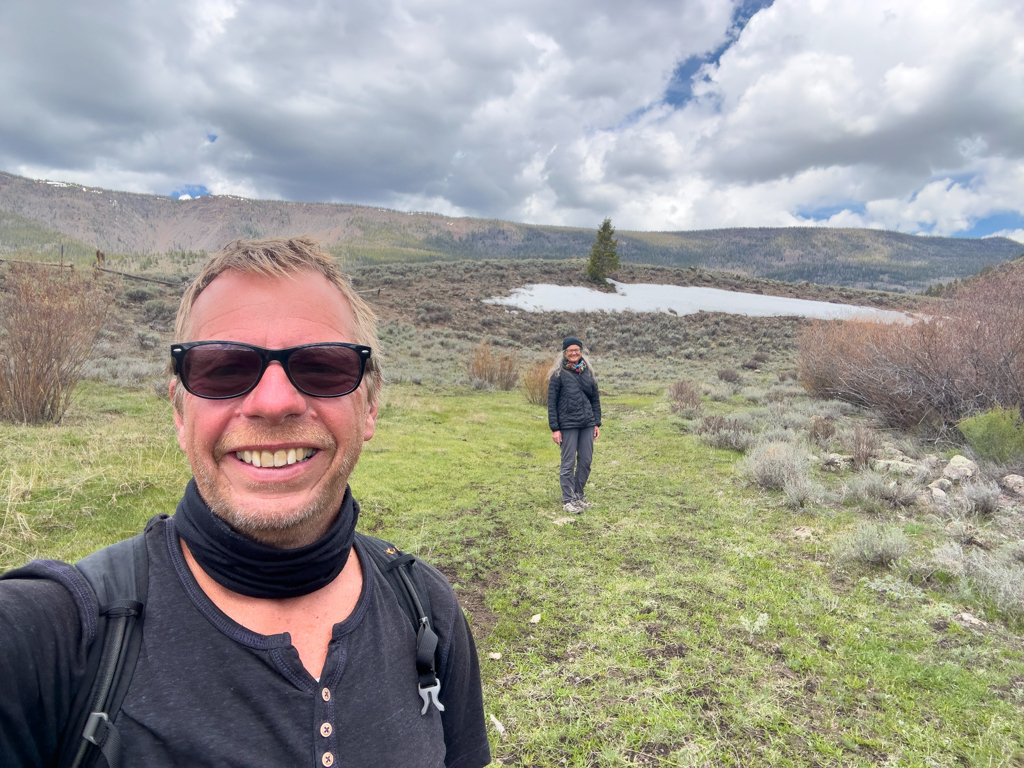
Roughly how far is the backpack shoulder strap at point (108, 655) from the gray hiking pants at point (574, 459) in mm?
5294

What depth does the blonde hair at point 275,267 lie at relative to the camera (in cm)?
111

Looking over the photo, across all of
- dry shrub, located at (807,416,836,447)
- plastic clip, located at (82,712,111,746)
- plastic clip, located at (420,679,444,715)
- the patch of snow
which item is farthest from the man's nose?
the patch of snow

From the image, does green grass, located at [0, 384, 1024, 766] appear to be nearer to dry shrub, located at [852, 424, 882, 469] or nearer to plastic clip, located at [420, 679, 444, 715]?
dry shrub, located at [852, 424, 882, 469]

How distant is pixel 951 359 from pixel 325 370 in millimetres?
10197

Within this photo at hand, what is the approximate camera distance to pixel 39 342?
697 centimetres

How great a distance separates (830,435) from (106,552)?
9682 mm

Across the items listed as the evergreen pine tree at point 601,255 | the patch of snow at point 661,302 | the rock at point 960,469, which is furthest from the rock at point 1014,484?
the evergreen pine tree at point 601,255

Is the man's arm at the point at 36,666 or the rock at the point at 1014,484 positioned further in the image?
the rock at the point at 1014,484

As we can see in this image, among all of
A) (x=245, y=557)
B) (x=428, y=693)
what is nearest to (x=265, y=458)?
(x=245, y=557)

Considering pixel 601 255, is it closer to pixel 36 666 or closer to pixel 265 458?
pixel 265 458

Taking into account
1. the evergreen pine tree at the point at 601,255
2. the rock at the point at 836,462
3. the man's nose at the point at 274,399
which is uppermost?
the evergreen pine tree at the point at 601,255

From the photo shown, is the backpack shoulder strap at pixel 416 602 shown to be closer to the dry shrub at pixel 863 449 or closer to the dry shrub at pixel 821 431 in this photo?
the dry shrub at pixel 863 449

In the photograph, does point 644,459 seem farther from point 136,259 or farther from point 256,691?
point 136,259

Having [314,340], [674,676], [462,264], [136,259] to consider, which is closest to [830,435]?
[674,676]
